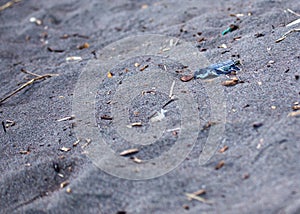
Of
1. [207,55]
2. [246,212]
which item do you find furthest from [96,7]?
[246,212]

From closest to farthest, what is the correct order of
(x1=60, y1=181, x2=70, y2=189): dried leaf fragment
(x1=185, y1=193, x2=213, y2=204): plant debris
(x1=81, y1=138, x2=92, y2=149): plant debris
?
(x1=185, y1=193, x2=213, y2=204): plant debris → (x1=60, y1=181, x2=70, y2=189): dried leaf fragment → (x1=81, y1=138, x2=92, y2=149): plant debris

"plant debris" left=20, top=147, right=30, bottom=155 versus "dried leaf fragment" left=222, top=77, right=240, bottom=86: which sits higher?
"dried leaf fragment" left=222, top=77, right=240, bottom=86

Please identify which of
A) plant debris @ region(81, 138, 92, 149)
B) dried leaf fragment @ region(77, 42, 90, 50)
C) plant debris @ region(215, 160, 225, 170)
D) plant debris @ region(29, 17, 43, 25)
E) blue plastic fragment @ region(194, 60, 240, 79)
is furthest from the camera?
plant debris @ region(29, 17, 43, 25)

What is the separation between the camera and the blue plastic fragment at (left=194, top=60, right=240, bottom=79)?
2.24m

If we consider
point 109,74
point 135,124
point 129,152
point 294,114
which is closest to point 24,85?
point 109,74

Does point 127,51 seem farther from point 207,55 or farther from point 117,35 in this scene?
point 207,55

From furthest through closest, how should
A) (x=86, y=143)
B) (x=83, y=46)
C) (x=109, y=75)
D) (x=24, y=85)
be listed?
(x=83, y=46) → (x=24, y=85) → (x=109, y=75) → (x=86, y=143)

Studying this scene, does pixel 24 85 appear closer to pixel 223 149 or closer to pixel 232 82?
pixel 232 82

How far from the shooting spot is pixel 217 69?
7.43 ft

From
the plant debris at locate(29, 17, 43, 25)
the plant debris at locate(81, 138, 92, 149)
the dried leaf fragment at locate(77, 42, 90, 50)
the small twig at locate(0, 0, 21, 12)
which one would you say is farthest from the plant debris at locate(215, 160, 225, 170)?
the small twig at locate(0, 0, 21, 12)

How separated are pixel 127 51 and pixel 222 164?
1228 millimetres

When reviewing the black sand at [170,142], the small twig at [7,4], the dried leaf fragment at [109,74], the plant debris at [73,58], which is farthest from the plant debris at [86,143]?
the small twig at [7,4]

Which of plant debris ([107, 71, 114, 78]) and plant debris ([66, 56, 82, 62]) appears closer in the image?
plant debris ([107, 71, 114, 78])

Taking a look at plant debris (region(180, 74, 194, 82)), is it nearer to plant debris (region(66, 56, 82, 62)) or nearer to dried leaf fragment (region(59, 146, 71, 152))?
dried leaf fragment (region(59, 146, 71, 152))
